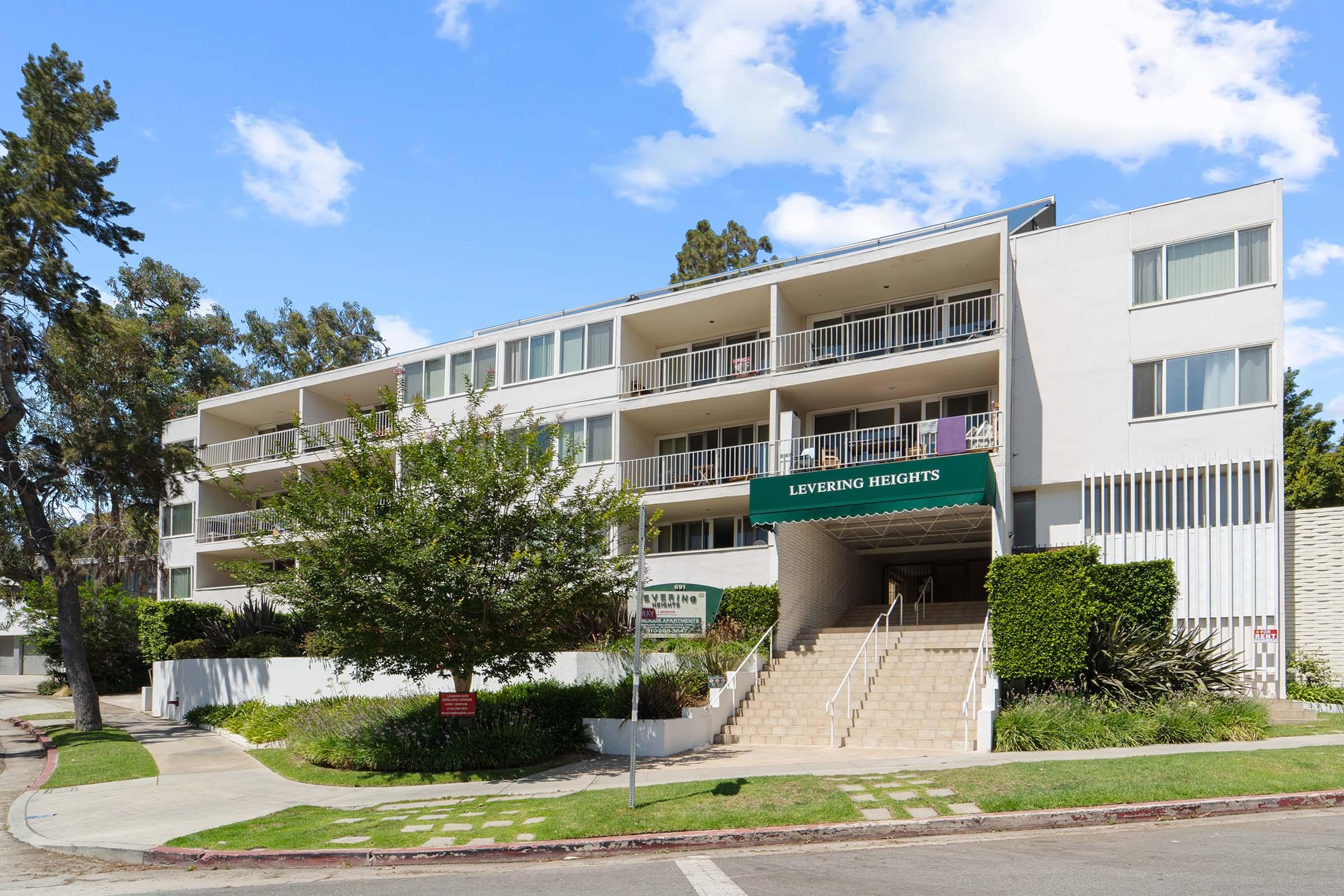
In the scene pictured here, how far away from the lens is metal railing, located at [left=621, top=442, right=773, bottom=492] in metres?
27.5

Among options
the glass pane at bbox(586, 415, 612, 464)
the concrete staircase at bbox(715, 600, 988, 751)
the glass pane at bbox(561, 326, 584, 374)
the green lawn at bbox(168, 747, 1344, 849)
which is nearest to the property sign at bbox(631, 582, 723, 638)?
the concrete staircase at bbox(715, 600, 988, 751)

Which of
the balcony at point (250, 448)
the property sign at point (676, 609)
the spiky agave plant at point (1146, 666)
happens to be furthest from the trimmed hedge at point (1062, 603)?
the balcony at point (250, 448)

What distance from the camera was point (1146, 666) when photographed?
17.8 metres

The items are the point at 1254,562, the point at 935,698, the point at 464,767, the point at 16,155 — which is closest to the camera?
the point at 464,767

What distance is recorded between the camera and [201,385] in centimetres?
5578

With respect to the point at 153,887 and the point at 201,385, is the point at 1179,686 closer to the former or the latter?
the point at 153,887

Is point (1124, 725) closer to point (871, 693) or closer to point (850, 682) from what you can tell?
point (871, 693)

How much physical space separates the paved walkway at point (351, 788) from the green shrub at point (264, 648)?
887 centimetres

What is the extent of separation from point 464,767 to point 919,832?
8.61 m

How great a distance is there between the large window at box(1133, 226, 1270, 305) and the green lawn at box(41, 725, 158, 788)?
22751mm

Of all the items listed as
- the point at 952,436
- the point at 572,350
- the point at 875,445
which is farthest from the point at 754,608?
the point at 572,350

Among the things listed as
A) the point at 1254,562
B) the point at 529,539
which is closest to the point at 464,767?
the point at 529,539

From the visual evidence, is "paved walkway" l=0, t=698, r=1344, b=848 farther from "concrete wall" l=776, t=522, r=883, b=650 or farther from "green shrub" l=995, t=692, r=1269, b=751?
"concrete wall" l=776, t=522, r=883, b=650

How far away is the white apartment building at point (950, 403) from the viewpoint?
2162cm
